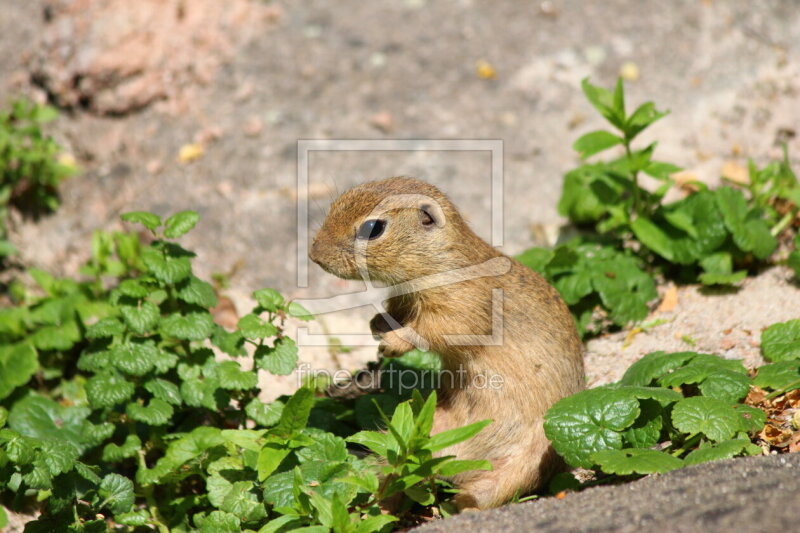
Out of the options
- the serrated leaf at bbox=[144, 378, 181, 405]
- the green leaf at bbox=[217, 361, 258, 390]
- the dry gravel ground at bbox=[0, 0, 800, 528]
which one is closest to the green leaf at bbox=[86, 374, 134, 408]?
the serrated leaf at bbox=[144, 378, 181, 405]

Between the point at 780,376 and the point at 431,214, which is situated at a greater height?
the point at 431,214

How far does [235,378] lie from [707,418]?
2.24 meters

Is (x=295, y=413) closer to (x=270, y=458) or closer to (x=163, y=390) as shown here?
(x=270, y=458)

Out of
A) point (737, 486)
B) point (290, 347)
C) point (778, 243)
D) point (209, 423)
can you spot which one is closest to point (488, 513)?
point (737, 486)

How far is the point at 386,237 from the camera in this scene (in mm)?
4195

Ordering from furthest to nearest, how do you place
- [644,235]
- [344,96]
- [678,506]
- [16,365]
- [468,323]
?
[344,96]
[644,235]
[16,365]
[468,323]
[678,506]

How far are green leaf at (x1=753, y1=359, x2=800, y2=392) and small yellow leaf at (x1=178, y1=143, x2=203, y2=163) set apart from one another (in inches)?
195

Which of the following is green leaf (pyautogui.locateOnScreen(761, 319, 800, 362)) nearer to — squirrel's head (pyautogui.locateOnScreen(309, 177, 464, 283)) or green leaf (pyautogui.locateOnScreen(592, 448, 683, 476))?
green leaf (pyautogui.locateOnScreen(592, 448, 683, 476))

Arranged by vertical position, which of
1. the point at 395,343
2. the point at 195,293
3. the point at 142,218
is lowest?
the point at 395,343

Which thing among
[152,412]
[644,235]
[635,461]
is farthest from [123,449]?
[644,235]

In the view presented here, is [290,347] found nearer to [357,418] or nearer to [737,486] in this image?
[357,418]

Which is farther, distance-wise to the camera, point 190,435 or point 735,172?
point 735,172

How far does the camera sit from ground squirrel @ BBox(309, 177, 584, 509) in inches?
160

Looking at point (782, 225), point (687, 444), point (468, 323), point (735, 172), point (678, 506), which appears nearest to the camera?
point (678, 506)
